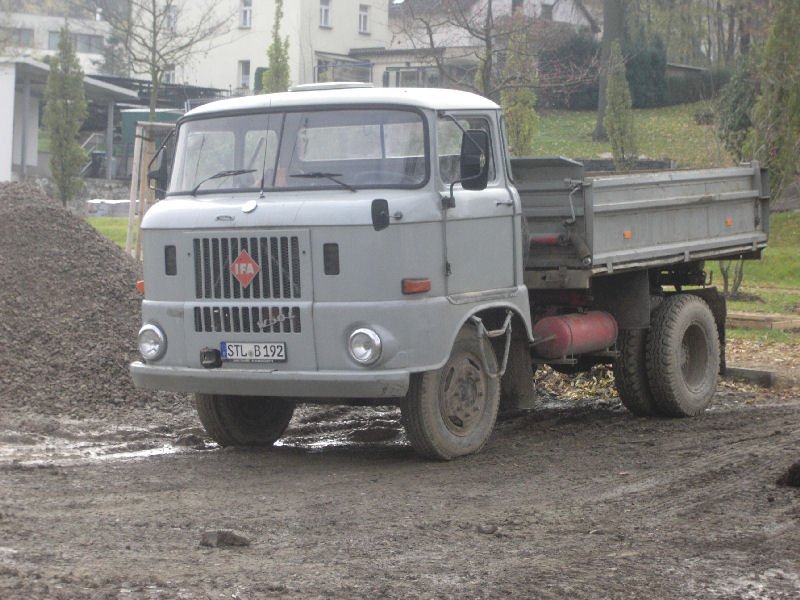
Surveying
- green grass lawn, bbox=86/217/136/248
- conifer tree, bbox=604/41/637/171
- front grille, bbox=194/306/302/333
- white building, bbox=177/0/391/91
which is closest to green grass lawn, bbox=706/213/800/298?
conifer tree, bbox=604/41/637/171

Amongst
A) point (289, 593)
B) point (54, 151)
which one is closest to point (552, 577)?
point (289, 593)

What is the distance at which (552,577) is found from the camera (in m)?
5.98

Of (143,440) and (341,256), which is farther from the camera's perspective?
(143,440)

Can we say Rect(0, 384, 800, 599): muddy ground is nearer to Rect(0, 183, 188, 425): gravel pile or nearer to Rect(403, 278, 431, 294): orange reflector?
Rect(0, 183, 188, 425): gravel pile

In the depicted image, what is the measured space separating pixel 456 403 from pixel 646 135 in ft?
127

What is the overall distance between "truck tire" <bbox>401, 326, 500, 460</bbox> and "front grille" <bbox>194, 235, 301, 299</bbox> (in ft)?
3.58

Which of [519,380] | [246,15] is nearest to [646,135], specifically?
[246,15]

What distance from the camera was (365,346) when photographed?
8539 mm

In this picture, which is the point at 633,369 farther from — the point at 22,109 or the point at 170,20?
the point at 22,109

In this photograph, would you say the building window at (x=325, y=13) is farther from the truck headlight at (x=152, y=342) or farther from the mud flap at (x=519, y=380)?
the truck headlight at (x=152, y=342)

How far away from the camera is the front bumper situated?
850cm

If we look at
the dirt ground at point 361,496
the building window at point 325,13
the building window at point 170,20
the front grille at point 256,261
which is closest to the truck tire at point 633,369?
the dirt ground at point 361,496

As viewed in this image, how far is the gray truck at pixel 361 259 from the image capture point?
28.0 feet

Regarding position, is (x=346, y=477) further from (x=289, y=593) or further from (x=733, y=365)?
(x=733, y=365)
